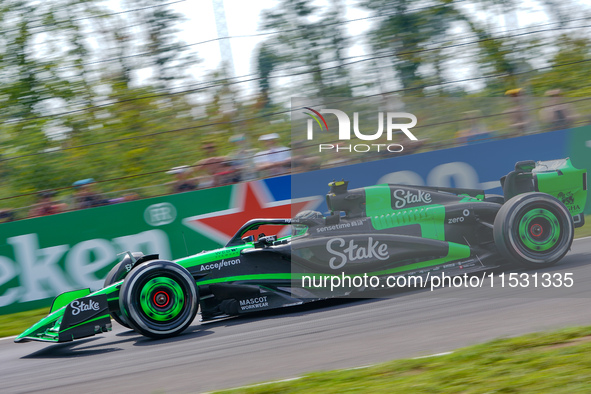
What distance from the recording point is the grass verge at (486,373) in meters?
3.56

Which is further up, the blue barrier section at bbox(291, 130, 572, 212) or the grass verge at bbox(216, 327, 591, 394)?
the blue barrier section at bbox(291, 130, 572, 212)

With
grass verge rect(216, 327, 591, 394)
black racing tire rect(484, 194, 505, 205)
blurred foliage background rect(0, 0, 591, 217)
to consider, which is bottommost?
grass verge rect(216, 327, 591, 394)

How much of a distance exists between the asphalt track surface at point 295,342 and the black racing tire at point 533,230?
0.84ft

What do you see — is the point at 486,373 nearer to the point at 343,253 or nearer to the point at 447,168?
the point at 343,253

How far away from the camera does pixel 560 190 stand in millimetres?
7305

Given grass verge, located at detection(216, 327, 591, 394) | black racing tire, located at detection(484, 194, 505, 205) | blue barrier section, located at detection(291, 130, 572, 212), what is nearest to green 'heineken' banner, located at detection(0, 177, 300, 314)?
blue barrier section, located at detection(291, 130, 572, 212)

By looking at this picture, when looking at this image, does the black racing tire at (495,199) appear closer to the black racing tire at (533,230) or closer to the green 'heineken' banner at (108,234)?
the black racing tire at (533,230)

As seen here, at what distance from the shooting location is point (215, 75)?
36.7 ft

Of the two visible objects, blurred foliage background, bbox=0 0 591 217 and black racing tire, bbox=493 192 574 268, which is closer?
black racing tire, bbox=493 192 574 268

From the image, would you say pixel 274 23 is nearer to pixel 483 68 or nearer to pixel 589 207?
pixel 483 68

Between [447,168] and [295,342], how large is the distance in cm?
561

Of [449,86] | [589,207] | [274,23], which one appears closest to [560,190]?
[589,207]

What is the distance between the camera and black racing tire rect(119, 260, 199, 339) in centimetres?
580

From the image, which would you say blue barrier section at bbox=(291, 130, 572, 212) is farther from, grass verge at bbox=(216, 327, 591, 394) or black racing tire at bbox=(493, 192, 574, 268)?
grass verge at bbox=(216, 327, 591, 394)
